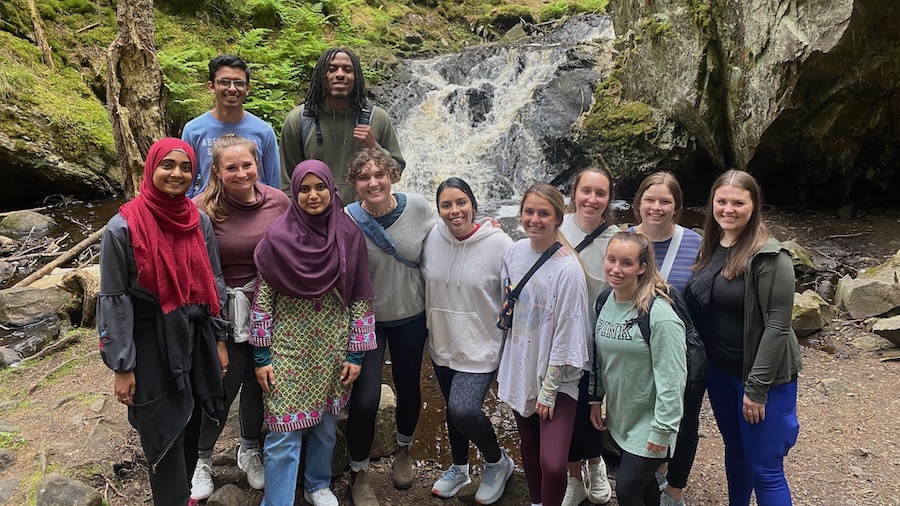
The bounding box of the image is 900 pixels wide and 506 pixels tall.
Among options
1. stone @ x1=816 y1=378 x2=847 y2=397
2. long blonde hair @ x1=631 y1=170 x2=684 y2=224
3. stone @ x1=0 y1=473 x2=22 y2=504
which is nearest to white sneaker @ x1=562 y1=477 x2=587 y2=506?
long blonde hair @ x1=631 y1=170 x2=684 y2=224

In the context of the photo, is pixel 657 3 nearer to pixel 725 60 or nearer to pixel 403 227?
pixel 725 60

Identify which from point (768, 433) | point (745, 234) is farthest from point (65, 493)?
point (745, 234)

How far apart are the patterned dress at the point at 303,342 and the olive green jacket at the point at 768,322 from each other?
6.70 ft

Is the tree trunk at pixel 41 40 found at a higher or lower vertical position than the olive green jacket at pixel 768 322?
higher

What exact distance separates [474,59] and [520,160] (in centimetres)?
506

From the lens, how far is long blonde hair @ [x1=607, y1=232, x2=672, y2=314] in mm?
2701

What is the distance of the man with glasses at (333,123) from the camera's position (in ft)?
12.7

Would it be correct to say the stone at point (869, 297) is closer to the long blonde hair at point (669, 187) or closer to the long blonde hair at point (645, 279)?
the long blonde hair at point (669, 187)

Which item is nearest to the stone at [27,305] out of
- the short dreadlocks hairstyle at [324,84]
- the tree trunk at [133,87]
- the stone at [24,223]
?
the tree trunk at [133,87]

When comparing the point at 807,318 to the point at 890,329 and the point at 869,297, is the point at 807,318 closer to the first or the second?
the point at 890,329

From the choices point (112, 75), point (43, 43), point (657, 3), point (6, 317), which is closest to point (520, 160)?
point (657, 3)

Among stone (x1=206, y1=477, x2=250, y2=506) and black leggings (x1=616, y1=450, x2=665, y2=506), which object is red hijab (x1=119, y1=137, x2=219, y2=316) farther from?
black leggings (x1=616, y1=450, x2=665, y2=506)

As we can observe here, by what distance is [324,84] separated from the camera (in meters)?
3.87

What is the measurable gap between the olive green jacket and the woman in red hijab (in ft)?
8.93
